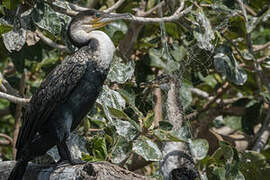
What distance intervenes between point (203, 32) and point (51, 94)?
106 cm

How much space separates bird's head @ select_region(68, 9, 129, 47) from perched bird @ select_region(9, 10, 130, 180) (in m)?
0.08

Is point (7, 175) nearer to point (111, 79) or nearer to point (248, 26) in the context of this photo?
point (111, 79)

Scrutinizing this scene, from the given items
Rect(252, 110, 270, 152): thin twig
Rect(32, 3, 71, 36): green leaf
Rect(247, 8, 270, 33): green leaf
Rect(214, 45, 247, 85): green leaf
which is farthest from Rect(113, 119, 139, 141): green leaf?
Rect(252, 110, 270, 152): thin twig

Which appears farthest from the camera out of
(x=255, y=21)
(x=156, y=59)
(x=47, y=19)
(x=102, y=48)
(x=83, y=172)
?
(x=156, y=59)

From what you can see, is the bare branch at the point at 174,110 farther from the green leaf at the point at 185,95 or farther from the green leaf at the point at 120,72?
the green leaf at the point at 185,95

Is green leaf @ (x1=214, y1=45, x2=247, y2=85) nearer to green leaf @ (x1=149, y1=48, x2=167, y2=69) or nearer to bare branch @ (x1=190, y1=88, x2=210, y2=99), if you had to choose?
green leaf @ (x1=149, y1=48, x2=167, y2=69)

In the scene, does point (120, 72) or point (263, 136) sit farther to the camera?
point (263, 136)

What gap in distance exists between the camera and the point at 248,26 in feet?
15.3

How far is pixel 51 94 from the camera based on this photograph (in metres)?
3.80

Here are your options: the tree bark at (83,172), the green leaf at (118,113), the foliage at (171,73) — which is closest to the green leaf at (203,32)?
the foliage at (171,73)

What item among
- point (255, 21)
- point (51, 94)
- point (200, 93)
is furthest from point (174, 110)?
point (200, 93)

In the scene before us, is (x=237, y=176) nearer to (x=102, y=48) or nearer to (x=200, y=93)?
(x=102, y=48)

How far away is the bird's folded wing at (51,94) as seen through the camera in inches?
149

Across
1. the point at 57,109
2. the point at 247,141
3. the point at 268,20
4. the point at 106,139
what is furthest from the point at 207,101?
the point at 57,109
